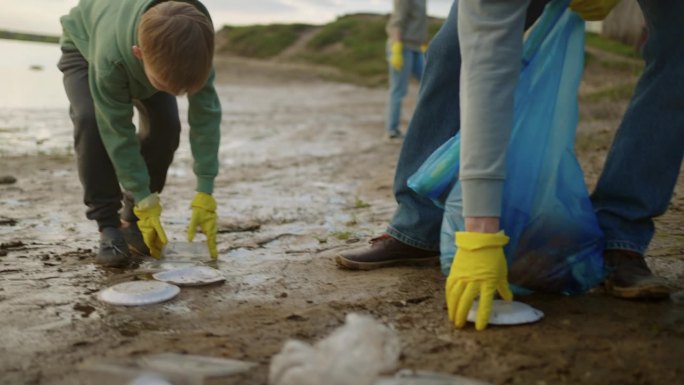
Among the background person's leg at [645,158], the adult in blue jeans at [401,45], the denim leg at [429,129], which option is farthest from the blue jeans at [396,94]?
the background person's leg at [645,158]

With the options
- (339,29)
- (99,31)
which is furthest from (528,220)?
(339,29)

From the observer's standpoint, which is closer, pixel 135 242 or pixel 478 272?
pixel 478 272

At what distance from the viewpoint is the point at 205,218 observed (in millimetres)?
3035

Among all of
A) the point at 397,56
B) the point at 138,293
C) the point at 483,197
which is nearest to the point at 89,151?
the point at 138,293

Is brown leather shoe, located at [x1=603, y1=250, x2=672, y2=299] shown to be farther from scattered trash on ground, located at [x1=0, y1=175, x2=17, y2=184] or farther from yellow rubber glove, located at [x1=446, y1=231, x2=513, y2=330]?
scattered trash on ground, located at [x1=0, y1=175, x2=17, y2=184]

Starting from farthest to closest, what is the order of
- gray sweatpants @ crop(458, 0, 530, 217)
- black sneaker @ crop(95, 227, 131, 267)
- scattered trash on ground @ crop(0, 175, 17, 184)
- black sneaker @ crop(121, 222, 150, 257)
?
scattered trash on ground @ crop(0, 175, 17, 184)
black sneaker @ crop(121, 222, 150, 257)
black sneaker @ crop(95, 227, 131, 267)
gray sweatpants @ crop(458, 0, 530, 217)

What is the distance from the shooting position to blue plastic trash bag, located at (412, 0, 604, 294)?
2.23 meters

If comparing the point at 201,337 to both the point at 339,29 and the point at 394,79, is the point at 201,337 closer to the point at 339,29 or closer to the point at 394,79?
the point at 394,79

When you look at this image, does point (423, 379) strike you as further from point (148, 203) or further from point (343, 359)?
point (148, 203)

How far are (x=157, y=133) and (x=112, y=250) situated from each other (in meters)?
0.55

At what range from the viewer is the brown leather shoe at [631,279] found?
2252mm

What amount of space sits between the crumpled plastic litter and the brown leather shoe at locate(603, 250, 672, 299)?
921mm

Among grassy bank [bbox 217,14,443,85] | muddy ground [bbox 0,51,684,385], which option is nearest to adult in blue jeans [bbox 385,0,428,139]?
muddy ground [bbox 0,51,684,385]

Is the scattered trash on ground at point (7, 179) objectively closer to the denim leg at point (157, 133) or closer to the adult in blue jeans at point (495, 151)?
the denim leg at point (157, 133)
